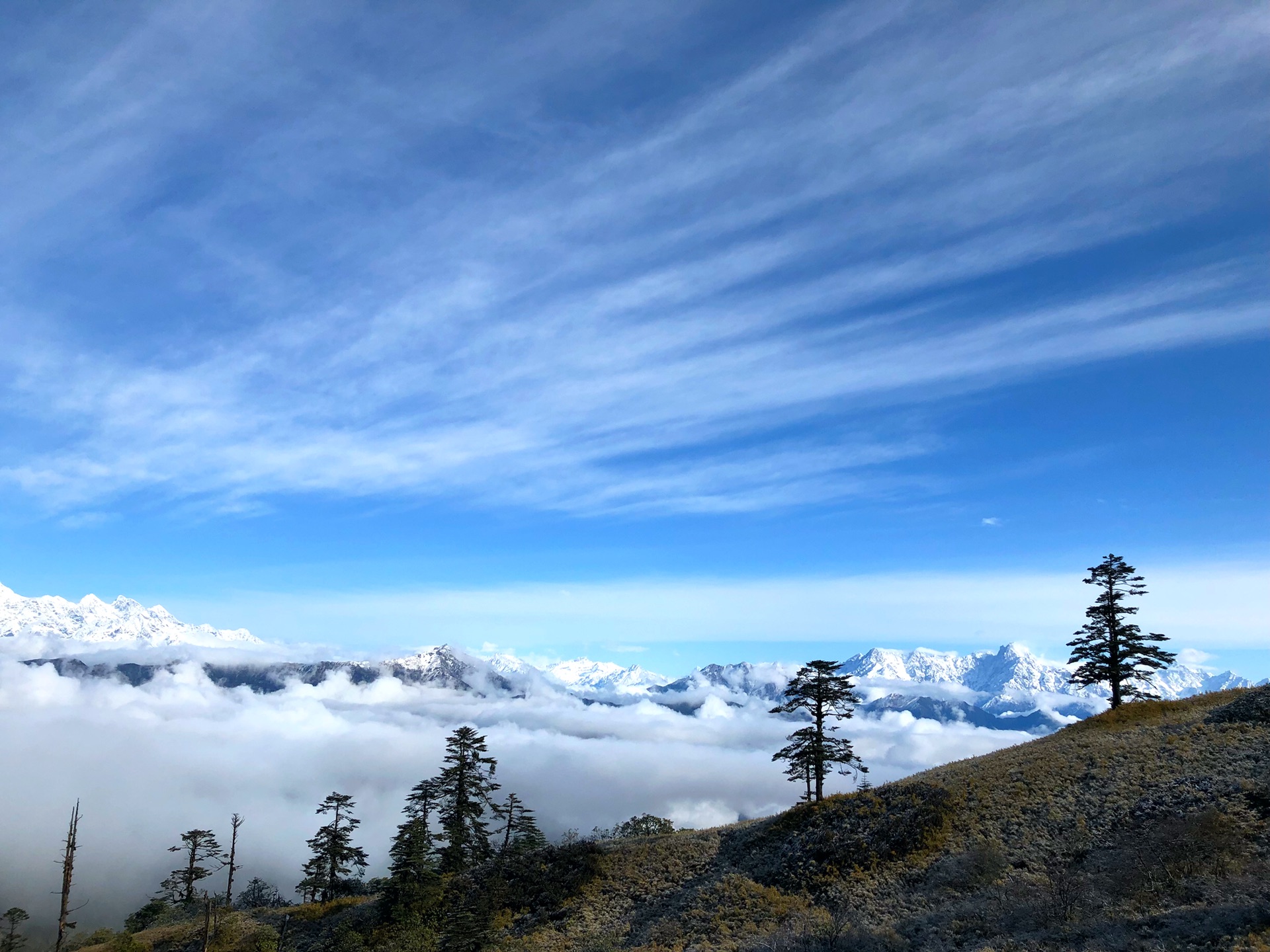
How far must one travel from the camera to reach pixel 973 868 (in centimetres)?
3653

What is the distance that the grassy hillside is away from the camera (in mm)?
28141

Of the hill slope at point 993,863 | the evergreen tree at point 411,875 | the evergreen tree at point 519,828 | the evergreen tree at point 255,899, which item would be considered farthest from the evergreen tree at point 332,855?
the evergreen tree at point 255,899

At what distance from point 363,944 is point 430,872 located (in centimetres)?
684

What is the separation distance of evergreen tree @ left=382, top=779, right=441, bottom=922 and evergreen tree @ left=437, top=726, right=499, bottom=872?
595 centimetres

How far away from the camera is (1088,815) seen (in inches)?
1486

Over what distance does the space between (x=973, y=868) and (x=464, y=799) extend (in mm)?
47819

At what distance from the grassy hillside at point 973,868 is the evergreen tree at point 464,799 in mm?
6466

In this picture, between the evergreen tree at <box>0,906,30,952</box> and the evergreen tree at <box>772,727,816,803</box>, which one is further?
the evergreen tree at <box>0,906,30,952</box>

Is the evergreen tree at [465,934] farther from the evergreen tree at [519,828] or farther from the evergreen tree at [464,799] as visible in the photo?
the evergreen tree at [519,828]

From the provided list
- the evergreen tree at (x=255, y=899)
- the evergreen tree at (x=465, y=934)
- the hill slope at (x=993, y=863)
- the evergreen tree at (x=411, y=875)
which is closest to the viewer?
the hill slope at (x=993, y=863)

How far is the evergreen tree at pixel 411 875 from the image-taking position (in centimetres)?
5547

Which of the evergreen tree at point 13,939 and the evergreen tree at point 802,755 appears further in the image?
the evergreen tree at point 13,939

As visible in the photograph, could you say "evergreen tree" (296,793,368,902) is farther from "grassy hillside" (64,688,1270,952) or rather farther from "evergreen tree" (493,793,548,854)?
"evergreen tree" (493,793,548,854)

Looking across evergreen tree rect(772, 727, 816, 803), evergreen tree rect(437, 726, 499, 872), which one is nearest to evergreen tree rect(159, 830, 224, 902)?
evergreen tree rect(437, 726, 499, 872)
